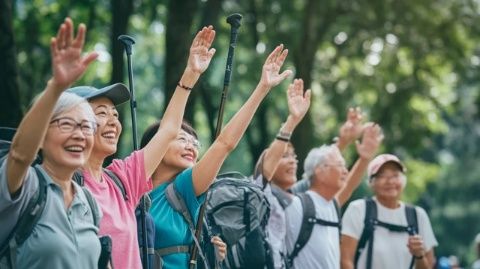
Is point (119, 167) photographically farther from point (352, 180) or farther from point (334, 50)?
point (334, 50)

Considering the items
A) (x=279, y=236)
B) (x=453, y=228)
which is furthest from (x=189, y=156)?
(x=453, y=228)

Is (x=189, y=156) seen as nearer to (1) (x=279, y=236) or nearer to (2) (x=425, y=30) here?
(1) (x=279, y=236)

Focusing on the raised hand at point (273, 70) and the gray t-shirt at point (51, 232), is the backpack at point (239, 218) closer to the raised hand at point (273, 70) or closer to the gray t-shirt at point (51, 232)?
the raised hand at point (273, 70)

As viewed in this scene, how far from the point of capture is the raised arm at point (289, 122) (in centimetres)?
869

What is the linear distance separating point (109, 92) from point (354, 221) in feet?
16.2

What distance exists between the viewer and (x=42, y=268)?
17.1 ft

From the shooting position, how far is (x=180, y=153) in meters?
7.50

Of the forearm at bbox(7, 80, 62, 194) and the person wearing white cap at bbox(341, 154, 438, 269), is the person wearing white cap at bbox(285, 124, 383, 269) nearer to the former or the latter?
the person wearing white cap at bbox(341, 154, 438, 269)

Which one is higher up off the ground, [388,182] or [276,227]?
[388,182]

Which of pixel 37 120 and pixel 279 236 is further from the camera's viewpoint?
pixel 279 236

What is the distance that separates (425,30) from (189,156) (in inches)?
526

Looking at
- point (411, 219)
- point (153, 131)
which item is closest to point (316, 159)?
point (411, 219)

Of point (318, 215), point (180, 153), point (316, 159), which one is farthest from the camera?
point (316, 159)

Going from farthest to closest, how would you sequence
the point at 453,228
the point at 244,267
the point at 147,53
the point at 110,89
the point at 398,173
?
the point at 453,228 < the point at 147,53 < the point at 398,173 < the point at 244,267 < the point at 110,89
